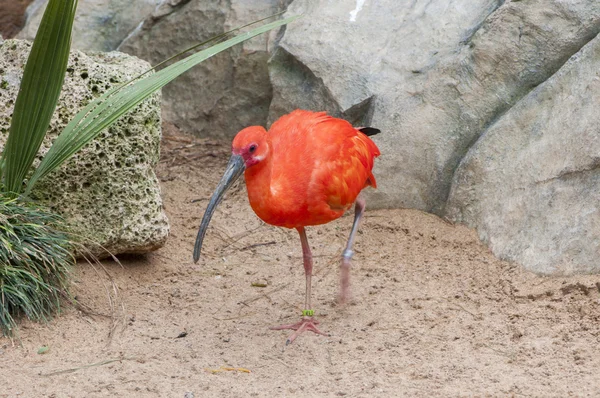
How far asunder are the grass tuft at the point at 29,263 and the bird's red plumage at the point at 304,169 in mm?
1249

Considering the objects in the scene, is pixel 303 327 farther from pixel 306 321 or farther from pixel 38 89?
pixel 38 89

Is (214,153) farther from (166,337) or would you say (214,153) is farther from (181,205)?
(166,337)

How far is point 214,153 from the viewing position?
7629 millimetres

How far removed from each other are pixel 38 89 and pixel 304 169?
1591 mm

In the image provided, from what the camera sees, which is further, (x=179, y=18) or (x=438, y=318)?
(x=179, y=18)

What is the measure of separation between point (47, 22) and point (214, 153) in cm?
328

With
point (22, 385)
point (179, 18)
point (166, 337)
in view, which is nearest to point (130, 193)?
point (166, 337)

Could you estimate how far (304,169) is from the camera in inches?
191

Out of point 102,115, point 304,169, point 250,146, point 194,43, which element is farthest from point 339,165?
point 194,43

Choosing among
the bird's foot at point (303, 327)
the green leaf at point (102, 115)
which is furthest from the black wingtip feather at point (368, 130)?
the bird's foot at point (303, 327)

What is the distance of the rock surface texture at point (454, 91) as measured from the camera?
5406 millimetres

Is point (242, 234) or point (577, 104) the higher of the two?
point (577, 104)

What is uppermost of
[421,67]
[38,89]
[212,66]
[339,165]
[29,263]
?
[212,66]

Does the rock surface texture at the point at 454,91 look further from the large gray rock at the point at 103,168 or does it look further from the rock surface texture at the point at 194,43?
the large gray rock at the point at 103,168
